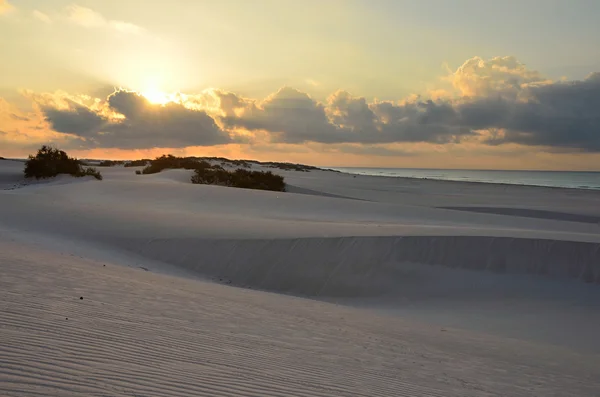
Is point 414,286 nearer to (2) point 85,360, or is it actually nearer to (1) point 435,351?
(1) point 435,351

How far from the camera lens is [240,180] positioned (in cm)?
3409

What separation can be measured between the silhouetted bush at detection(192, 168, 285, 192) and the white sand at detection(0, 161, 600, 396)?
1359cm

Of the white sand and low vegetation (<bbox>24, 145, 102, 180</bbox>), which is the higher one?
low vegetation (<bbox>24, 145, 102, 180</bbox>)

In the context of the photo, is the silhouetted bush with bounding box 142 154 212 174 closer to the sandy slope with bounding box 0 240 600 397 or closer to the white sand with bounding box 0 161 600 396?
the white sand with bounding box 0 161 600 396

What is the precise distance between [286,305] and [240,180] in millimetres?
25911

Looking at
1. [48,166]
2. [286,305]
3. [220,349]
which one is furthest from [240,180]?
[220,349]

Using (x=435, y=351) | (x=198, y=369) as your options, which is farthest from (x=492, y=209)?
(x=198, y=369)

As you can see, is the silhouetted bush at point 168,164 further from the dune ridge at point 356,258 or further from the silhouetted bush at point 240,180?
the dune ridge at point 356,258

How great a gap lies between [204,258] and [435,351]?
7.42 metres

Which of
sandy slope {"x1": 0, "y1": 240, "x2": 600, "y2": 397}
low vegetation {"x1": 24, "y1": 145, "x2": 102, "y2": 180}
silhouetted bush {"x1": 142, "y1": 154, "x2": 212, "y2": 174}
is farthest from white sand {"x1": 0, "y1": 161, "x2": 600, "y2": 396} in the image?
silhouetted bush {"x1": 142, "y1": 154, "x2": 212, "y2": 174}

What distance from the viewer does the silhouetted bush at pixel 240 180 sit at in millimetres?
33969

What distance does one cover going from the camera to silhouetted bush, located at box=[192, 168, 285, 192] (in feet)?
111

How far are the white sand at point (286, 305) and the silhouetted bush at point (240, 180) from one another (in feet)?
44.6

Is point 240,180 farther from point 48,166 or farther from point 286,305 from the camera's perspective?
point 286,305
